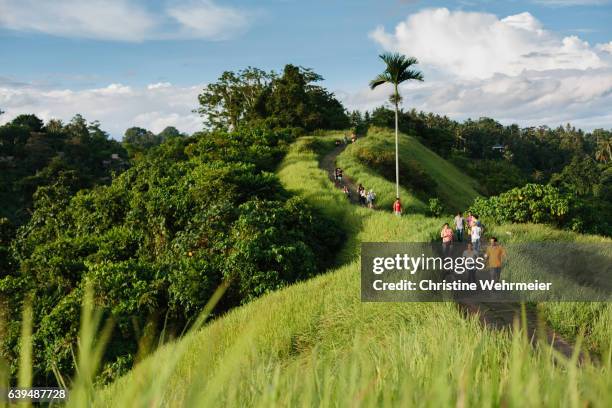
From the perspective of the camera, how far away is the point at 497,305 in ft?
32.6

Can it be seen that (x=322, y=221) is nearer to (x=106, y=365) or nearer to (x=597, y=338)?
(x=106, y=365)

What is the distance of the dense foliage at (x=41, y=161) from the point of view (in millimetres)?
48562

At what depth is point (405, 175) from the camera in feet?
128

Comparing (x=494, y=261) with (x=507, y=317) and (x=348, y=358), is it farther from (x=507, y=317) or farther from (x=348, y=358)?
(x=348, y=358)

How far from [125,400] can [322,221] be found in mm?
19817

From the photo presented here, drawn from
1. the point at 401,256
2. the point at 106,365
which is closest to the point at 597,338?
the point at 401,256

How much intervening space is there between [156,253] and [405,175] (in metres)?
23.1

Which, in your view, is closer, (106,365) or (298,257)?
(106,365)

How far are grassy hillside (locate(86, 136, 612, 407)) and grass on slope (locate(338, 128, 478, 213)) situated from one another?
10.7ft

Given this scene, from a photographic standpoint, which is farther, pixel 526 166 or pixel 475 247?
pixel 526 166

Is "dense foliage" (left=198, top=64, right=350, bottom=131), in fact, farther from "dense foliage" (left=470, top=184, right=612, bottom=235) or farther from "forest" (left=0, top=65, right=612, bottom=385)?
"dense foliage" (left=470, top=184, right=612, bottom=235)

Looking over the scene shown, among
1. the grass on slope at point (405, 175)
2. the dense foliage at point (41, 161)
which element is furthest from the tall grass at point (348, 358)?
the dense foliage at point (41, 161)

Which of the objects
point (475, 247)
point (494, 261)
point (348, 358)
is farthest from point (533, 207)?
point (348, 358)

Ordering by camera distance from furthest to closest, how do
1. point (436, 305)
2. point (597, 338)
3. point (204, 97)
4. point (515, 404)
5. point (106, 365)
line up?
point (204, 97)
point (106, 365)
point (436, 305)
point (597, 338)
point (515, 404)
